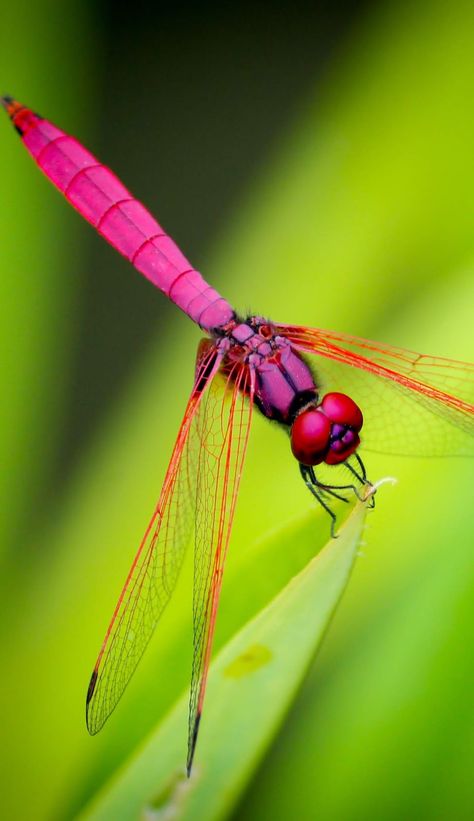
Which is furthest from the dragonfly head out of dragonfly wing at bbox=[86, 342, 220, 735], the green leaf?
the green leaf

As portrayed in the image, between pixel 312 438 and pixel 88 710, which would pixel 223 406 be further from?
pixel 88 710

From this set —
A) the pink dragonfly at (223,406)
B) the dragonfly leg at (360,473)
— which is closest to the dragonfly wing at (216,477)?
the pink dragonfly at (223,406)

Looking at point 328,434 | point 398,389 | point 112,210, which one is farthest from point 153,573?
point 112,210

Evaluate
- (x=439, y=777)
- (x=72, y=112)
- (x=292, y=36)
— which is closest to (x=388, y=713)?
(x=439, y=777)

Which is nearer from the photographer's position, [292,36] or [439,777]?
[439,777]

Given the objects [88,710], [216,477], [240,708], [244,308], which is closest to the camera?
[240,708]

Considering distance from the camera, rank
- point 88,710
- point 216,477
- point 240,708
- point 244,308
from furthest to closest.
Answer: point 244,308 → point 216,477 → point 88,710 → point 240,708

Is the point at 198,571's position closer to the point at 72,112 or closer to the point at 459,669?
the point at 459,669
